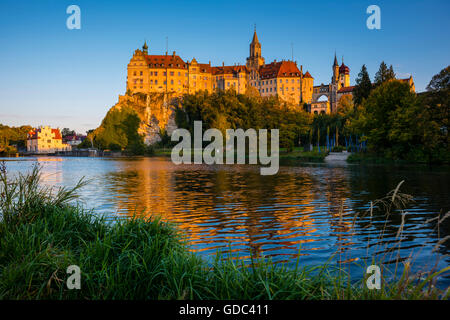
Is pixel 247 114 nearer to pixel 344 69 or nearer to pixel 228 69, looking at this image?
pixel 228 69

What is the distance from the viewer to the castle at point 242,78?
142 m

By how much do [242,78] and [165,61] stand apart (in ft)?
116

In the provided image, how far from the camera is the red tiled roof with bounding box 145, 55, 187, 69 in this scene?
468 feet

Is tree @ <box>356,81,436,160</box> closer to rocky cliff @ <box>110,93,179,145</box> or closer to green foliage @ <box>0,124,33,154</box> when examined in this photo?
rocky cliff @ <box>110,93,179,145</box>

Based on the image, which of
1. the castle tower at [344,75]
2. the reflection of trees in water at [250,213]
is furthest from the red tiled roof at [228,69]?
the reflection of trees in water at [250,213]

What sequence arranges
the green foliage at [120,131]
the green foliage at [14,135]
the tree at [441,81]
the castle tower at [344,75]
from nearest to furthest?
1. the tree at [441,81]
2. the green foliage at [120,131]
3. the green foliage at [14,135]
4. the castle tower at [344,75]

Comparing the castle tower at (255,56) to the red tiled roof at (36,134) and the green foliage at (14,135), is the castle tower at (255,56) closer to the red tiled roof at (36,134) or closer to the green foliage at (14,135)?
the red tiled roof at (36,134)

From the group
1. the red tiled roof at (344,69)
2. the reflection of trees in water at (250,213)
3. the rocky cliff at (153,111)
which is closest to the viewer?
the reflection of trees in water at (250,213)

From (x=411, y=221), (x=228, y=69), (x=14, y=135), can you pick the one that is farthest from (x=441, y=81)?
(x=14, y=135)

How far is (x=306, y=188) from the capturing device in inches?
901

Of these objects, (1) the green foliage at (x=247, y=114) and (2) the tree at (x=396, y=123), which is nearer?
(2) the tree at (x=396, y=123)

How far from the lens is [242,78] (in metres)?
154

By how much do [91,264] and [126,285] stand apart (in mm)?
896
